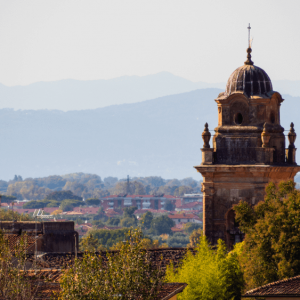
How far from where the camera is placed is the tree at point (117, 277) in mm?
23078

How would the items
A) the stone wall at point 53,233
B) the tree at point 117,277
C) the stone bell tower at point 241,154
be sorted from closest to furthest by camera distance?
the tree at point 117,277 → the stone bell tower at point 241,154 → the stone wall at point 53,233

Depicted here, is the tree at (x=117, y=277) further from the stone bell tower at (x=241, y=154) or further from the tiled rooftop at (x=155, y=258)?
the stone bell tower at (x=241, y=154)

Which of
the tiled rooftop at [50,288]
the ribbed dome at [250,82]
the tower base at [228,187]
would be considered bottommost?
Answer: the tiled rooftop at [50,288]

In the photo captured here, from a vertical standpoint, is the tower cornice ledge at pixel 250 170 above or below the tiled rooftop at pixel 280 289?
above

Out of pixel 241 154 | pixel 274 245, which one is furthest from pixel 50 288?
pixel 241 154

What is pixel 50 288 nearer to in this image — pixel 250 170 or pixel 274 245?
pixel 274 245

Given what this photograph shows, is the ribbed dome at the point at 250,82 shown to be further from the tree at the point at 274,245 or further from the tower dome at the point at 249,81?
the tree at the point at 274,245

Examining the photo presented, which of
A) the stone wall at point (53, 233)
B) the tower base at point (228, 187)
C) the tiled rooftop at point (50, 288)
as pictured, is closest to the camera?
the tiled rooftop at point (50, 288)

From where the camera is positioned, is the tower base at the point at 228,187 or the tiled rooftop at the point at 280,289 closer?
the tiled rooftop at the point at 280,289

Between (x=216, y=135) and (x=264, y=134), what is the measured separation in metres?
2.12

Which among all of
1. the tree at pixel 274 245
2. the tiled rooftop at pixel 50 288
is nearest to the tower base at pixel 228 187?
the tree at pixel 274 245

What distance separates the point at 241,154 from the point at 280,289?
10.9 m

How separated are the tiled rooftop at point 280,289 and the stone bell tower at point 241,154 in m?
9.30

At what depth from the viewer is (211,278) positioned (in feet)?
103
